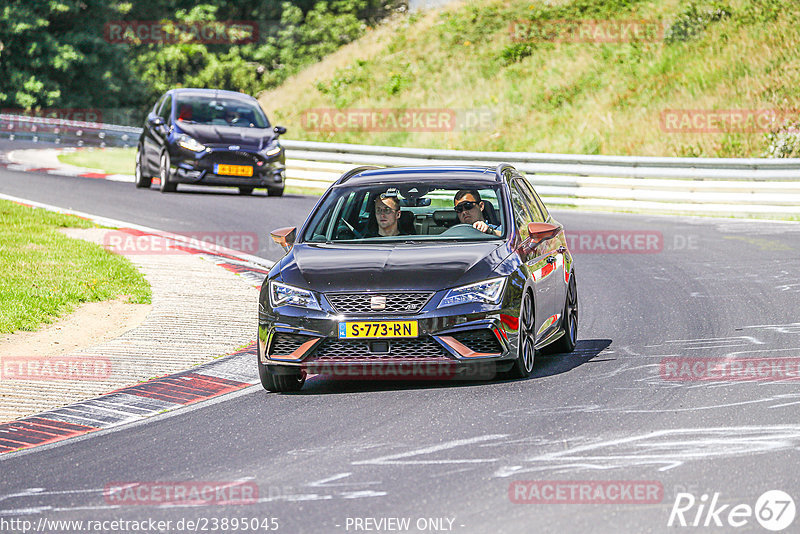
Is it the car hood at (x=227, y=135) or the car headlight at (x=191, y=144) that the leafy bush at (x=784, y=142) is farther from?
the car headlight at (x=191, y=144)

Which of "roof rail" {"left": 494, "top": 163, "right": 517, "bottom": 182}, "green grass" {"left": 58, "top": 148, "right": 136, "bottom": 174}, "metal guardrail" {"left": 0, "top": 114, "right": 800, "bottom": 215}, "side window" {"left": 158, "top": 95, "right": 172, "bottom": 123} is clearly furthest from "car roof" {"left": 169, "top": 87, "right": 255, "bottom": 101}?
"roof rail" {"left": 494, "top": 163, "right": 517, "bottom": 182}

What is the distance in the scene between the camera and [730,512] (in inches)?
243

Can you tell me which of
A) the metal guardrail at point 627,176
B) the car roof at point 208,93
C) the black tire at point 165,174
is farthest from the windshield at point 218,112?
the metal guardrail at point 627,176

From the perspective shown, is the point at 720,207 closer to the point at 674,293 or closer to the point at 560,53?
the point at 674,293

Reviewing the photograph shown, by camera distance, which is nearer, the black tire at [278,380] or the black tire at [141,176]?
the black tire at [278,380]

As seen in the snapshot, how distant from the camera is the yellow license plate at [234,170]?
80.3 feet

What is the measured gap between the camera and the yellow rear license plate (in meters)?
24.5

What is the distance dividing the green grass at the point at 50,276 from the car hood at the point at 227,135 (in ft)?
18.4

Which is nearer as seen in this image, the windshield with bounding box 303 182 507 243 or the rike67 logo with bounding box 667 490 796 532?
the rike67 logo with bounding box 667 490 796 532

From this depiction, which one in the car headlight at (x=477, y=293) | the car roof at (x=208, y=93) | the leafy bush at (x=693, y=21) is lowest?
the car headlight at (x=477, y=293)

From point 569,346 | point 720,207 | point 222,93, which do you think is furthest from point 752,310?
point 222,93

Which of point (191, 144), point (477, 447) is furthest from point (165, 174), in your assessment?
point (477, 447)

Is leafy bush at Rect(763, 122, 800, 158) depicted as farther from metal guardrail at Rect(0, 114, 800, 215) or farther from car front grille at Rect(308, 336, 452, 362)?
car front grille at Rect(308, 336, 452, 362)

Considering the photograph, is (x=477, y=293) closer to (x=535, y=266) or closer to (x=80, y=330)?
(x=535, y=266)
